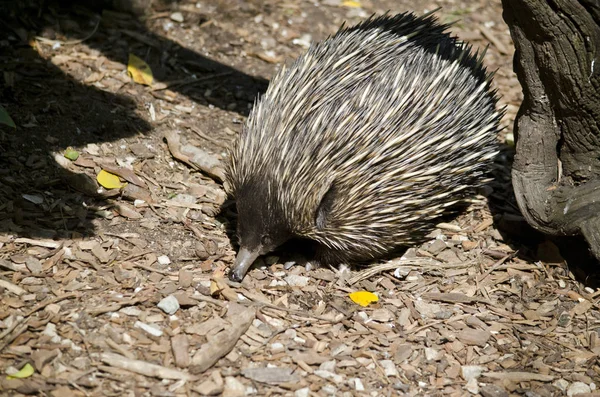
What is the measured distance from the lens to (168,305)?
4.04 metres

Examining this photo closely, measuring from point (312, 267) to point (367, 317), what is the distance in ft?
2.04

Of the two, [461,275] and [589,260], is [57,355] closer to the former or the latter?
[461,275]

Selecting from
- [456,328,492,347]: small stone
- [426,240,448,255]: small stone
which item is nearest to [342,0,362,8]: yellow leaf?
[426,240,448,255]: small stone

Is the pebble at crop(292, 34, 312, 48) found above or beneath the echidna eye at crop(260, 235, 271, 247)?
above

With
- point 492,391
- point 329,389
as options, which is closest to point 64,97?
point 329,389

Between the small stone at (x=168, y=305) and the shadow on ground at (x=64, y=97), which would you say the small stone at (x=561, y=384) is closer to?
the small stone at (x=168, y=305)

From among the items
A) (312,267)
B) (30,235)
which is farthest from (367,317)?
(30,235)

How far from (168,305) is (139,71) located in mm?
2670

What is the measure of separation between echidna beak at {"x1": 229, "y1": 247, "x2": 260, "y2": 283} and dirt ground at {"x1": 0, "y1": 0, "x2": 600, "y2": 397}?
63 mm

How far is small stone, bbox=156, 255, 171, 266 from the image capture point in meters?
4.50

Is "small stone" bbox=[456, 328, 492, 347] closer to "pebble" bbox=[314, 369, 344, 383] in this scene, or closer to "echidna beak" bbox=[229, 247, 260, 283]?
"pebble" bbox=[314, 369, 344, 383]

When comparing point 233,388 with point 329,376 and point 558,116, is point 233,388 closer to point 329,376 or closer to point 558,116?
point 329,376

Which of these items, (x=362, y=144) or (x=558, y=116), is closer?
(x=362, y=144)

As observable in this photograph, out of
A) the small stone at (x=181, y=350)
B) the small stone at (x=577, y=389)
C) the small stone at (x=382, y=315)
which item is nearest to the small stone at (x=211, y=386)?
the small stone at (x=181, y=350)
